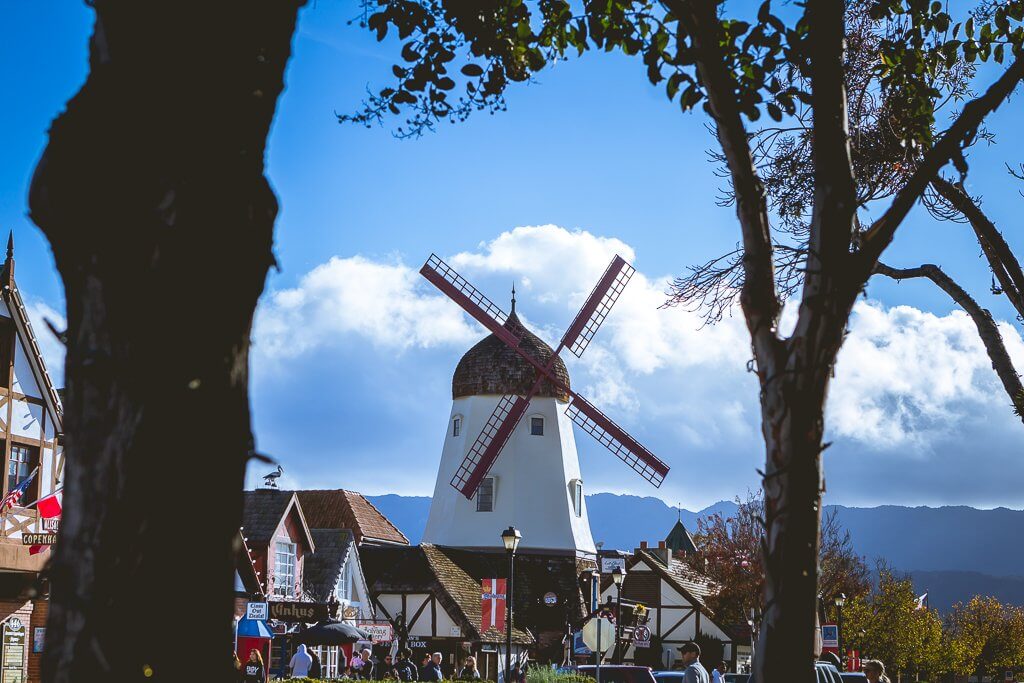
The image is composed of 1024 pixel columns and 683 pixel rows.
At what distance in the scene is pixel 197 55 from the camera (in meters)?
3.66

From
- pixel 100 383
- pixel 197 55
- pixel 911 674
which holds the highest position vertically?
pixel 197 55

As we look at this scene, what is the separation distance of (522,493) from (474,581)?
4384 mm

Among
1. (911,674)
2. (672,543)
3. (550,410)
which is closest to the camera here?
(550,410)

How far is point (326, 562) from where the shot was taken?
40594mm

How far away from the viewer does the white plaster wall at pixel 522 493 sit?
48.5 metres

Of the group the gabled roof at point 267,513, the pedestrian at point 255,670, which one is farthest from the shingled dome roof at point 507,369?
the pedestrian at point 255,670

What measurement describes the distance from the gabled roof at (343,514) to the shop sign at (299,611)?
10.2 m

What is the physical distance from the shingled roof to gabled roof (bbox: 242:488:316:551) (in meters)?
5.55

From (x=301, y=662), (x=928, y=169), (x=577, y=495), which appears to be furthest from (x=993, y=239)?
(x=577, y=495)

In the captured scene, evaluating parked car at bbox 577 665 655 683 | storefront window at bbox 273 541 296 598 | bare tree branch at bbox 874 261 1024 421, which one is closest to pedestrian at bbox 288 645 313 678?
parked car at bbox 577 665 655 683

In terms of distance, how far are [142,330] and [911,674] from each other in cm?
7521

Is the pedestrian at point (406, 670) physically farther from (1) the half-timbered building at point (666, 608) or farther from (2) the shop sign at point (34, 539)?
(1) the half-timbered building at point (666, 608)

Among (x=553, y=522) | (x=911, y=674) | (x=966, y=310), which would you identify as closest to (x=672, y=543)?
(x=911, y=674)

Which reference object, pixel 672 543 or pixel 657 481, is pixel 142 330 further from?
pixel 672 543
